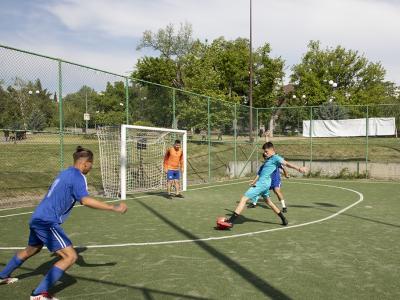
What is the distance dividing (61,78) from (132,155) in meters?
3.70

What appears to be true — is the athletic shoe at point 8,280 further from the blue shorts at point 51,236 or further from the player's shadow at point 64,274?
the blue shorts at point 51,236

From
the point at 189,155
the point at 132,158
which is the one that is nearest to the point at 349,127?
the point at 189,155

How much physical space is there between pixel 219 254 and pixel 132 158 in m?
8.82

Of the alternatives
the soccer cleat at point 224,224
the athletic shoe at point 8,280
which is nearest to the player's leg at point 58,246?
the athletic shoe at point 8,280

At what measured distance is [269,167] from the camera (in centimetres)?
885

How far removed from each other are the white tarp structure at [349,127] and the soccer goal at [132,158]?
34.4 ft

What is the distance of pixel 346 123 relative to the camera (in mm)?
22891

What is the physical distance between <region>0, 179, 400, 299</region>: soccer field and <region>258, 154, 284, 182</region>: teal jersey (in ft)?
3.61

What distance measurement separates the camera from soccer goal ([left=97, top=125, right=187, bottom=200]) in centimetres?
1346

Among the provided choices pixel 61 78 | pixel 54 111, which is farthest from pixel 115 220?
pixel 61 78

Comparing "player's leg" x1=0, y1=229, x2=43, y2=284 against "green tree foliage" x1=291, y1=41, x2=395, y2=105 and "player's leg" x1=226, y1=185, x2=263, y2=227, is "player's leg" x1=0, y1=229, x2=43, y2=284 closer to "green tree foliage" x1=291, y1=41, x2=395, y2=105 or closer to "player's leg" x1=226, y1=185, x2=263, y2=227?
"player's leg" x1=226, y1=185, x2=263, y2=227

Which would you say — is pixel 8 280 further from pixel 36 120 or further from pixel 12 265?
pixel 36 120

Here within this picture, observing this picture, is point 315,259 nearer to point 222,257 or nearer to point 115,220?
point 222,257

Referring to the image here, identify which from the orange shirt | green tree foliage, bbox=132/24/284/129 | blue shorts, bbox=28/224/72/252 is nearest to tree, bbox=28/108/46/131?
the orange shirt
